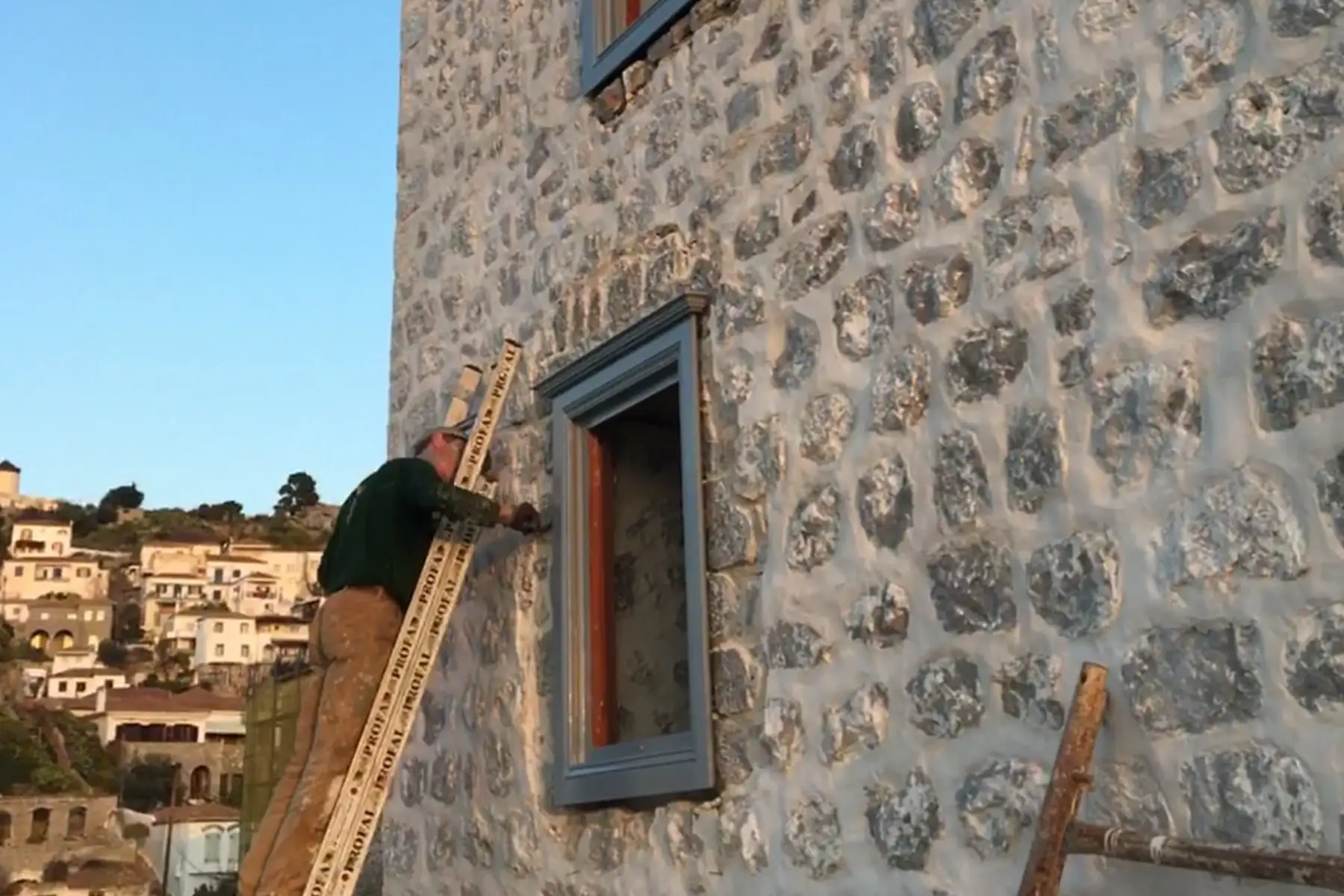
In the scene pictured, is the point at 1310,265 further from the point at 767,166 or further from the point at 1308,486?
the point at 767,166

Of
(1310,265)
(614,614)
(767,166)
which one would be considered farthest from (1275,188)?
(614,614)

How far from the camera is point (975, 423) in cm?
334

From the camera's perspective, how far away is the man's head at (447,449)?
5355mm

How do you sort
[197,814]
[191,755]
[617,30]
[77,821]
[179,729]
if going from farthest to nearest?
[179,729] < [191,755] < [77,821] < [197,814] < [617,30]

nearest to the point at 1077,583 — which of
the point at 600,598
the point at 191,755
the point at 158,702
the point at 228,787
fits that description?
the point at 600,598

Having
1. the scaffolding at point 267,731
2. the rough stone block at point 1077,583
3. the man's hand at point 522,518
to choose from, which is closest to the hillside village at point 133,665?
the scaffolding at point 267,731

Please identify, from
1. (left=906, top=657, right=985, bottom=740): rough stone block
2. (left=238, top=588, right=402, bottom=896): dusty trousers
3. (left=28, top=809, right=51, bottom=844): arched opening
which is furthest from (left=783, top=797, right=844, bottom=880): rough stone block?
(left=28, top=809, right=51, bottom=844): arched opening

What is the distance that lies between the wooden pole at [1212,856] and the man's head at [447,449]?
3.05 meters

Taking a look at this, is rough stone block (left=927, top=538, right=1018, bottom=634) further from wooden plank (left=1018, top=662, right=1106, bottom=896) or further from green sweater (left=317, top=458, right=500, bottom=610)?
green sweater (left=317, top=458, right=500, bottom=610)

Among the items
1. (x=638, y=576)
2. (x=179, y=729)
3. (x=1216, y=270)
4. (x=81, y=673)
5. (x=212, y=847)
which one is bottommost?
(x=212, y=847)

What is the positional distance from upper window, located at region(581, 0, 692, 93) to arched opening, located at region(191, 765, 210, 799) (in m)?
57.6

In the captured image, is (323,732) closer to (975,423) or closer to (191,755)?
(975,423)

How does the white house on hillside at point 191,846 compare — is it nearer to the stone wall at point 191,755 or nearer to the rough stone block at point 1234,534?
the stone wall at point 191,755

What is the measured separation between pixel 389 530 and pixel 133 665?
81262mm
